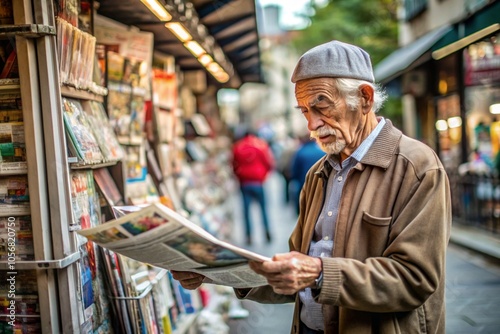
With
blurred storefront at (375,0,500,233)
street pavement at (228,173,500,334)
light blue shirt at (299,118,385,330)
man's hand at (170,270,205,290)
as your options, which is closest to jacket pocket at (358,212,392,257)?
light blue shirt at (299,118,385,330)

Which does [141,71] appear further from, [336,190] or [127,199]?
[336,190]

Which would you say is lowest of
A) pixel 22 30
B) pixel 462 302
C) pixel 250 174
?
pixel 462 302

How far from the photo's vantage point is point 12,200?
248cm

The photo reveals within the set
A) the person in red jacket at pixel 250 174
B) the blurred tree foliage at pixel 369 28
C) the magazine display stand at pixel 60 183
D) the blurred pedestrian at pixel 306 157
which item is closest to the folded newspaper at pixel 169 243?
the magazine display stand at pixel 60 183

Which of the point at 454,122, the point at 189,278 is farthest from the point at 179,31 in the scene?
the point at 454,122

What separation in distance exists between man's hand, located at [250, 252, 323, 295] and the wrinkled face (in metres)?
0.56

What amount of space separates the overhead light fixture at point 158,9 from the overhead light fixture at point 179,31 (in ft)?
0.70

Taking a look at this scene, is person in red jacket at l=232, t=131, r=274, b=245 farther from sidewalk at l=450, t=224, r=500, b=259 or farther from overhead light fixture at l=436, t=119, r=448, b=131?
overhead light fixture at l=436, t=119, r=448, b=131

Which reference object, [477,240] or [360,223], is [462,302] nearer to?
[477,240]

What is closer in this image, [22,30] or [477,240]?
[22,30]

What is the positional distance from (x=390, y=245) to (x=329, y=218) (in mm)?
334

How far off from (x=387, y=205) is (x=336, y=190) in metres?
0.30

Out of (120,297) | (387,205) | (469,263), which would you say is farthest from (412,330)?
(469,263)

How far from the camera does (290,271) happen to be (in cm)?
183
